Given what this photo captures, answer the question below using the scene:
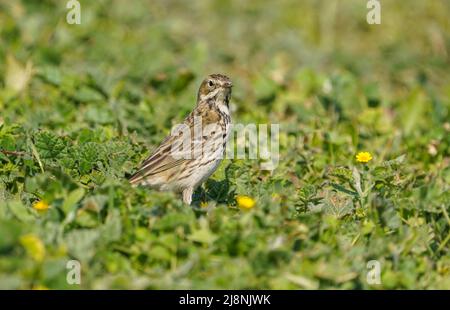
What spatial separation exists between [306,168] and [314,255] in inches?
112

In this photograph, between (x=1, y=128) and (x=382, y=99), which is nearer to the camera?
(x=1, y=128)

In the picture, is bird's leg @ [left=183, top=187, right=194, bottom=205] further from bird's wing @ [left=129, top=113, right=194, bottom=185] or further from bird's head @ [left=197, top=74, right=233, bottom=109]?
bird's head @ [left=197, top=74, right=233, bottom=109]

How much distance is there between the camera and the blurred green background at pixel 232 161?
20.2 ft

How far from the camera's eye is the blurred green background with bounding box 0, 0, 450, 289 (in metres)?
6.17

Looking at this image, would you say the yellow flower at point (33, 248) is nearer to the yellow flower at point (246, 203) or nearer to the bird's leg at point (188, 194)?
the yellow flower at point (246, 203)

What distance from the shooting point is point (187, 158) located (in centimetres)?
819

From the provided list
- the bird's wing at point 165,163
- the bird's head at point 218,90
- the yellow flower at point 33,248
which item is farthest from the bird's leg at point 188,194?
the yellow flower at point 33,248

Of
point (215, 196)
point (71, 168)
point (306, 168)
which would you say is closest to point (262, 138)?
point (306, 168)

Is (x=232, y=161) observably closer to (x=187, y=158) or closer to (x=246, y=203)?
(x=187, y=158)

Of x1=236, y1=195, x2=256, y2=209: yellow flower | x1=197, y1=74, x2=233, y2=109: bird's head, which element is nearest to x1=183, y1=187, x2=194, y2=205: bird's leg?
x1=197, y1=74, x2=233, y2=109: bird's head

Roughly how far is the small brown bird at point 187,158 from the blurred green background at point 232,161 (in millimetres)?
195

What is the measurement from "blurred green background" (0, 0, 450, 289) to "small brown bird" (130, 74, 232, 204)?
195mm
